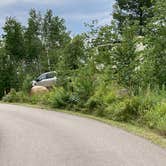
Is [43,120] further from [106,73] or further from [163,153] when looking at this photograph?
[163,153]

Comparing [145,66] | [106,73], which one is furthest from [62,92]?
[145,66]

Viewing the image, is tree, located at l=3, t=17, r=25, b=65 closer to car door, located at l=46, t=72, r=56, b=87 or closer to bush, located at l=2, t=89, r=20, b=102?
car door, located at l=46, t=72, r=56, b=87

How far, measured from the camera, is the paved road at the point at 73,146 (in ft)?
35.5

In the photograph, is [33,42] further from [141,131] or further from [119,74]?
[141,131]

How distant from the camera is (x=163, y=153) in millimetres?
11562

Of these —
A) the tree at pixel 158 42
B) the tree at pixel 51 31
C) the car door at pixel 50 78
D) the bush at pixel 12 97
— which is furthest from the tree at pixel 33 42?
the tree at pixel 158 42

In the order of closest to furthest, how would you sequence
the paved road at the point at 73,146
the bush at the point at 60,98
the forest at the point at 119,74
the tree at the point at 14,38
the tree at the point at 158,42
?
the paved road at the point at 73,146
the forest at the point at 119,74
the tree at the point at 158,42
the bush at the point at 60,98
the tree at the point at 14,38

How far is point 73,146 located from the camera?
1306cm

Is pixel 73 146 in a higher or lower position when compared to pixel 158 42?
lower

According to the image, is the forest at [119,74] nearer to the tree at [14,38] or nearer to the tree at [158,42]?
the tree at [158,42]

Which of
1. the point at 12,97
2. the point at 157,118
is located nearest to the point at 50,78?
the point at 12,97

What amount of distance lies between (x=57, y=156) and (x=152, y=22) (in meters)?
13.6

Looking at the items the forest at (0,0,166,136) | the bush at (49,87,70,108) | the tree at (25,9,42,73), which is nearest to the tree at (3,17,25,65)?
the tree at (25,9,42,73)

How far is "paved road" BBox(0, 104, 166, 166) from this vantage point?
10828 millimetres
